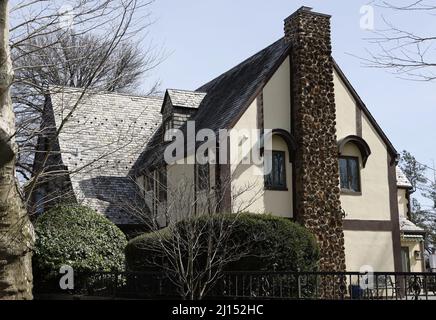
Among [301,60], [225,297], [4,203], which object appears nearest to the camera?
[4,203]

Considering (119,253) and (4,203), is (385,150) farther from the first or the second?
(4,203)

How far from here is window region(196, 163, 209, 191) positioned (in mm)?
18881

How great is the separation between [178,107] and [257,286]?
1203 centimetres

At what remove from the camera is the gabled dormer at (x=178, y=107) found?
2413cm

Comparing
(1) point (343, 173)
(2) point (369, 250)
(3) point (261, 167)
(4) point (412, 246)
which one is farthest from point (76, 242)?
(4) point (412, 246)

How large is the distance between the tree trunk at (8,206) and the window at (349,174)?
15.1 m

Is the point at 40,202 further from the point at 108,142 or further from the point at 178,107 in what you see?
the point at 178,107

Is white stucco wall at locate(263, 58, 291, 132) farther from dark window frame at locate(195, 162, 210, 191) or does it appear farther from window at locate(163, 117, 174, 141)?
window at locate(163, 117, 174, 141)

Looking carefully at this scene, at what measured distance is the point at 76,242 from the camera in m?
18.3

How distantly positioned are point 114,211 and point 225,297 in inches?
414

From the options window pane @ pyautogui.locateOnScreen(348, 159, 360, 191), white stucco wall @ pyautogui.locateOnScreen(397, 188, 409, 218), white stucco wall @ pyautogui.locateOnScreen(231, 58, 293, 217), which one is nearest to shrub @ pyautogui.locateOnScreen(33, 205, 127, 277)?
white stucco wall @ pyautogui.locateOnScreen(231, 58, 293, 217)

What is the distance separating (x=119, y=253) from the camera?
18969mm

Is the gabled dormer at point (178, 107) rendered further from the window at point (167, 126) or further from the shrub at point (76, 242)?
the shrub at point (76, 242)
